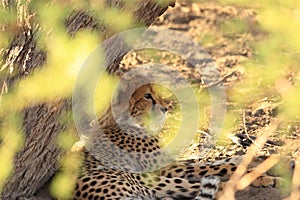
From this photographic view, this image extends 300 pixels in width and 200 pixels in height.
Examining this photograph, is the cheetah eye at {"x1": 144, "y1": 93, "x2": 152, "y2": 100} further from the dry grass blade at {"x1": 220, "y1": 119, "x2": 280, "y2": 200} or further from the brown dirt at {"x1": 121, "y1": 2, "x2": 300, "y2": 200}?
the dry grass blade at {"x1": 220, "y1": 119, "x2": 280, "y2": 200}

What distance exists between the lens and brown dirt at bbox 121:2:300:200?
516cm

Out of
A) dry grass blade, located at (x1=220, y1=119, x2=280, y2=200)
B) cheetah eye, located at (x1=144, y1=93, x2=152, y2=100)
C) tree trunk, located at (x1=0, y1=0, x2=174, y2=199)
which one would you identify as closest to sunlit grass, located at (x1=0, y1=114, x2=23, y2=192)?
tree trunk, located at (x1=0, y1=0, x2=174, y2=199)

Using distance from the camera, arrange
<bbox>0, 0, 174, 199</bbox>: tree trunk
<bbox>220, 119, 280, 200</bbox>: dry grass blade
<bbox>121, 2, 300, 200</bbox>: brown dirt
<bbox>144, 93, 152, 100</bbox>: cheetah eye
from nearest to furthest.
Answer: <bbox>220, 119, 280, 200</bbox>: dry grass blade → <bbox>0, 0, 174, 199</bbox>: tree trunk → <bbox>121, 2, 300, 200</bbox>: brown dirt → <bbox>144, 93, 152, 100</bbox>: cheetah eye

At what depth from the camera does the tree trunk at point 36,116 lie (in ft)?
10.7

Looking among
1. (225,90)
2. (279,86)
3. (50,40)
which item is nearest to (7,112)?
(50,40)

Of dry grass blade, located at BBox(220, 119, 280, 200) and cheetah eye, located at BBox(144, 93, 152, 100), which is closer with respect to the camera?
dry grass blade, located at BBox(220, 119, 280, 200)

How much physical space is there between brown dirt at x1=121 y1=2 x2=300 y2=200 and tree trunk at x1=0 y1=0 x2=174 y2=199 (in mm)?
800

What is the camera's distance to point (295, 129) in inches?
211

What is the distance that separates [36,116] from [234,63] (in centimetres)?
346

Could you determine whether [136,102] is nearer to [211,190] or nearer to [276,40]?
[211,190]

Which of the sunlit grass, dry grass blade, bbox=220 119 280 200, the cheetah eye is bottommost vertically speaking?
the cheetah eye

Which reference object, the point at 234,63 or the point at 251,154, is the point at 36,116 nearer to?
the point at 251,154

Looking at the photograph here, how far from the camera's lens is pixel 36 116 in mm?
3686

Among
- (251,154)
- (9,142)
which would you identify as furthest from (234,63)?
(251,154)
